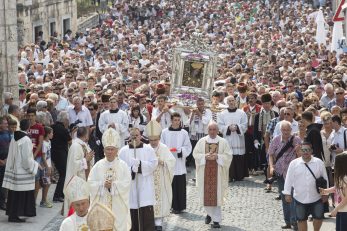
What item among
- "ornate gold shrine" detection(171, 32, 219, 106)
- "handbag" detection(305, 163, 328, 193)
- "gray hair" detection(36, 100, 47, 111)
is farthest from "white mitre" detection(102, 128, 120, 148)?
"ornate gold shrine" detection(171, 32, 219, 106)

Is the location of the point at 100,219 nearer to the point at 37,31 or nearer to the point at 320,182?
the point at 320,182

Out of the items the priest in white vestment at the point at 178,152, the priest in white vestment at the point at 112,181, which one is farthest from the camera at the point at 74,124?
the priest in white vestment at the point at 112,181

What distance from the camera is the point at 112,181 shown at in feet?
51.9

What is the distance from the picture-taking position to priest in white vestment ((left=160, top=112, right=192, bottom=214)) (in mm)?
19281

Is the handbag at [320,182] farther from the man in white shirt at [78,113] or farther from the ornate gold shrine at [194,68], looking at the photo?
the ornate gold shrine at [194,68]

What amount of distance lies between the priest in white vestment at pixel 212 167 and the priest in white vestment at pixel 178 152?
24.3 inches

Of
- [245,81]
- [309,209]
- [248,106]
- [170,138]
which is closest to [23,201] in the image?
[170,138]

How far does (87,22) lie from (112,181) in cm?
3087

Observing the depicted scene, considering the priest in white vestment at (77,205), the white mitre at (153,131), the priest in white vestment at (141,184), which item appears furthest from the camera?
the white mitre at (153,131)

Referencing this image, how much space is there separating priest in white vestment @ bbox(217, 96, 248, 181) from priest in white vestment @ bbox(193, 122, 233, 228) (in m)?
3.32

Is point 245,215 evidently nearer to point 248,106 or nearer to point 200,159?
point 200,159

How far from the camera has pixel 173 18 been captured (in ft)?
158

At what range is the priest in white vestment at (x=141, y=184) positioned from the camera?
17.0 metres

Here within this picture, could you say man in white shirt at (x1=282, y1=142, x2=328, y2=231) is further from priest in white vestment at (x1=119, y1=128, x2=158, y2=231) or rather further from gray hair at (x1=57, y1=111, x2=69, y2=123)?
gray hair at (x1=57, y1=111, x2=69, y2=123)
